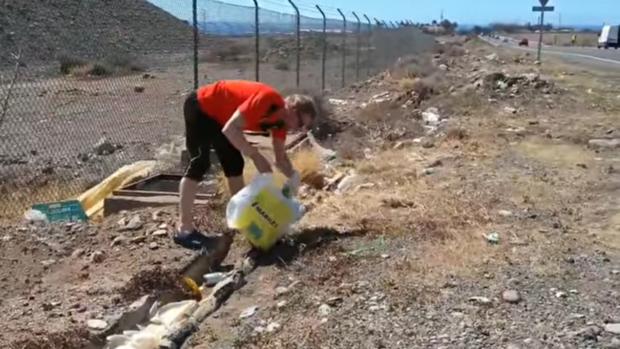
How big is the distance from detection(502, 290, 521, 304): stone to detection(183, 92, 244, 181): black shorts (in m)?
2.32

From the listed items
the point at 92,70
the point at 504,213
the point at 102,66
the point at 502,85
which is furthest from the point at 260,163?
the point at 502,85

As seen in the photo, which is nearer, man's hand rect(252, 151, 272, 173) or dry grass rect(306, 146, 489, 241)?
man's hand rect(252, 151, 272, 173)

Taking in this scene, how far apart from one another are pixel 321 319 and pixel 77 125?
10.8 m

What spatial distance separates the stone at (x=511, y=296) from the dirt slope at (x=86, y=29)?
8252mm

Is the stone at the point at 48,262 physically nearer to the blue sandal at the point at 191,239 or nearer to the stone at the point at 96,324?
the blue sandal at the point at 191,239

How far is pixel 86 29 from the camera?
20.1 meters

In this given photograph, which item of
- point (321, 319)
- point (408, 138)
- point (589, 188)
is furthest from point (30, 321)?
point (408, 138)

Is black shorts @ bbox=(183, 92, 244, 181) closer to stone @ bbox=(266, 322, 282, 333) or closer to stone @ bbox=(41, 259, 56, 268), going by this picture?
stone @ bbox=(41, 259, 56, 268)

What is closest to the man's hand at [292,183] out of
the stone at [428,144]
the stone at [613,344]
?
the stone at [613,344]

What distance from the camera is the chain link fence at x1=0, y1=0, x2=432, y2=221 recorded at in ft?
33.3

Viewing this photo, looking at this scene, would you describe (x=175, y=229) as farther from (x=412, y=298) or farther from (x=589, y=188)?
(x=589, y=188)

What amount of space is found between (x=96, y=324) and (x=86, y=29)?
16425 millimetres

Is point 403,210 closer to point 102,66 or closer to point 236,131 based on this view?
point 236,131

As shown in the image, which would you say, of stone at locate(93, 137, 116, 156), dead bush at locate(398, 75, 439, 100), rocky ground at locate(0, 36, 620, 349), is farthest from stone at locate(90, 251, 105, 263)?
dead bush at locate(398, 75, 439, 100)
